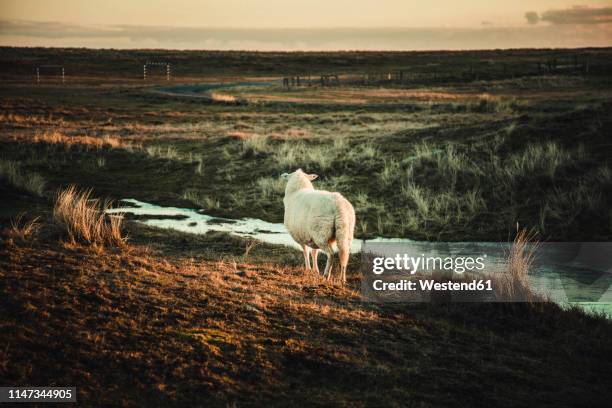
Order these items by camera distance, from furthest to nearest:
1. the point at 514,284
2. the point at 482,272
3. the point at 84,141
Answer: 1. the point at 84,141
2. the point at 482,272
3. the point at 514,284

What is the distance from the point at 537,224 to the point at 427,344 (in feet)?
27.6

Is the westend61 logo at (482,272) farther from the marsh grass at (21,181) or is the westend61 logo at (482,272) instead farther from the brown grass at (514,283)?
the marsh grass at (21,181)

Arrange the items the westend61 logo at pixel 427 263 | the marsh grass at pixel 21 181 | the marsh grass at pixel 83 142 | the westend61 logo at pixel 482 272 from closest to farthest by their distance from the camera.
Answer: the westend61 logo at pixel 482 272
the westend61 logo at pixel 427 263
the marsh grass at pixel 21 181
the marsh grass at pixel 83 142

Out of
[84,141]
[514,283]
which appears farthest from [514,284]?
[84,141]

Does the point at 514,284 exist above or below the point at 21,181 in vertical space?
below

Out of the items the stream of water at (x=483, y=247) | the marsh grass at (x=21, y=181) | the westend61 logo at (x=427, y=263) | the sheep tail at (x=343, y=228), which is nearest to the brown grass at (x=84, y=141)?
the marsh grass at (x=21, y=181)

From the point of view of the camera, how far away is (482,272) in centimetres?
1044

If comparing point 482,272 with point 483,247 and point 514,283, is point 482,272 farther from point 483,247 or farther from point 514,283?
point 483,247

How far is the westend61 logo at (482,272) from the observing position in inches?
352

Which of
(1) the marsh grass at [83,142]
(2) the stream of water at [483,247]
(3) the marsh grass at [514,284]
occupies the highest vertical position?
(1) the marsh grass at [83,142]

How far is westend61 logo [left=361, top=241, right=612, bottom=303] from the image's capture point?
8.95 metres

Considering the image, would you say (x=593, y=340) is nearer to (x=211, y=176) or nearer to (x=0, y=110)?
(x=211, y=176)

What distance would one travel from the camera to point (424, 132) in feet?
74.3

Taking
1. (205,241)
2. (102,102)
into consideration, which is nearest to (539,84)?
(102,102)
